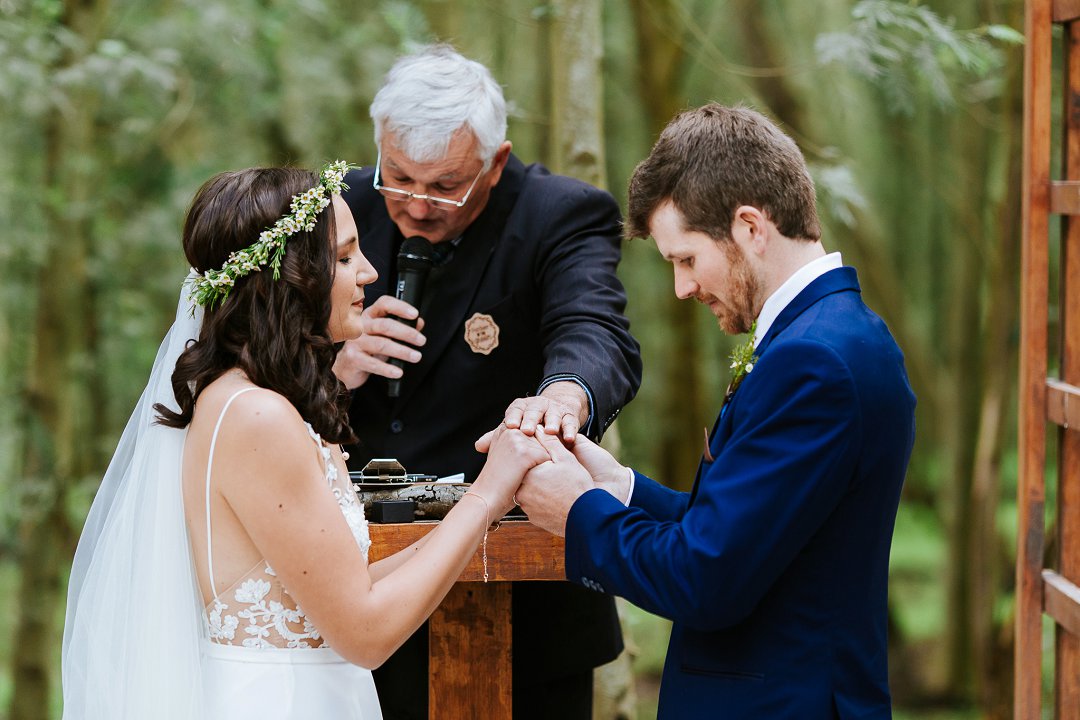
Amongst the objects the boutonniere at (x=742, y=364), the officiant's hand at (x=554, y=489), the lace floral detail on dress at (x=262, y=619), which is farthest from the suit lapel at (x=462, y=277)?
the boutonniere at (x=742, y=364)

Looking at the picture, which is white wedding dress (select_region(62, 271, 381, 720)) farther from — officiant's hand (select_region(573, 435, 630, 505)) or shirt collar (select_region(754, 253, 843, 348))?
shirt collar (select_region(754, 253, 843, 348))

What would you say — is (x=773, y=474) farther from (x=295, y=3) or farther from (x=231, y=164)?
(x=231, y=164)

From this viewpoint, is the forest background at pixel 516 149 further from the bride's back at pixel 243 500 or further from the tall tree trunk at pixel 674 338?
the bride's back at pixel 243 500

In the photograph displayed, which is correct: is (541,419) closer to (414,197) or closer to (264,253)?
(264,253)

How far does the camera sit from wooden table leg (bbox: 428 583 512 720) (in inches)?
113

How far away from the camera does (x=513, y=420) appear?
265cm

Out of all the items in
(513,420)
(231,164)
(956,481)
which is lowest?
(956,481)

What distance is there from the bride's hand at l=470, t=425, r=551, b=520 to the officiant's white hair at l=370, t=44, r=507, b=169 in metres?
1.10

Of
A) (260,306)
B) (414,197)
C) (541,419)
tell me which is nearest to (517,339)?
(414,197)

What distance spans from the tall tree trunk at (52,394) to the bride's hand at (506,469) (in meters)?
4.90

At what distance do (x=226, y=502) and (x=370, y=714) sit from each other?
601 mm

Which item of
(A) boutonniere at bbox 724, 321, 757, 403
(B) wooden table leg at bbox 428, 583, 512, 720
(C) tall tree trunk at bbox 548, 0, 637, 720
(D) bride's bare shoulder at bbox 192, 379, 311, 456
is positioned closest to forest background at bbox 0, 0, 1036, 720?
(C) tall tree trunk at bbox 548, 0, 637, 720

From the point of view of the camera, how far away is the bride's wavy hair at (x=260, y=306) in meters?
2.31

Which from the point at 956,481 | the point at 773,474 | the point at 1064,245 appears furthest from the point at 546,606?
the point at 956,481
